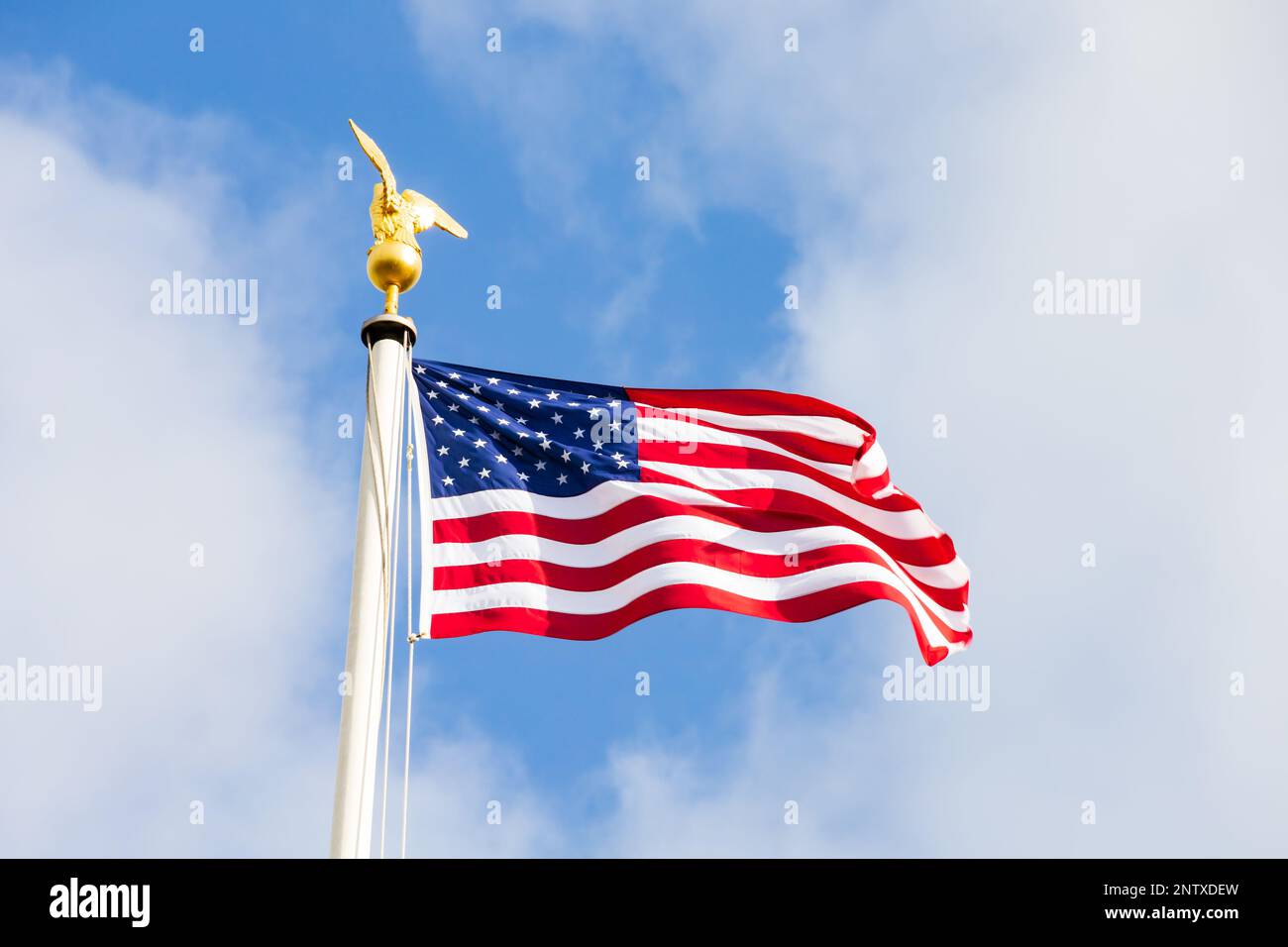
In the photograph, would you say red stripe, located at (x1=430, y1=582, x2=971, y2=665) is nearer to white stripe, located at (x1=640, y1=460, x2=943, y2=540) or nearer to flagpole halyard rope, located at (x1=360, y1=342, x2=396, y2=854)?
white stripe, located at (x1=640, y1=460, x2=943, y2=540)

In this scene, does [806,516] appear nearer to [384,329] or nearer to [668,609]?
[668,609]

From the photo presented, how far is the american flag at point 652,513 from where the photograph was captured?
49.9 feet

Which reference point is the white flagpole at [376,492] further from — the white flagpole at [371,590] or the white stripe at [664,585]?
the white stripe at [664,585]

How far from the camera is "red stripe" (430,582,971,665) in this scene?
1473 centimetres

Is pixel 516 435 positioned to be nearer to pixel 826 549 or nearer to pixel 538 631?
pixel 538 631

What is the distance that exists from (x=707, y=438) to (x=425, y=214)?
3413 mm

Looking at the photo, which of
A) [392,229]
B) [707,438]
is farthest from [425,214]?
[707,438]

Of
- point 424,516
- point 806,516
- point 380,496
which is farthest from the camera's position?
point 806,516

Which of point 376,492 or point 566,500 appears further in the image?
point 566,500

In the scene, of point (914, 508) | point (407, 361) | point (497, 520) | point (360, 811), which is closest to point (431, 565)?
point (497, 520)

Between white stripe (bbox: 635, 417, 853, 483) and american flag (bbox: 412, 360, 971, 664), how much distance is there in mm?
19

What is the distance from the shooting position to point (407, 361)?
49.5 ft

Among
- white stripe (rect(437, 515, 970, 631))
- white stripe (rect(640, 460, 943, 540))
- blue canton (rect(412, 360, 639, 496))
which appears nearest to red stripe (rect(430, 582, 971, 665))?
white stripe (rect(437, 515, 970, 631))

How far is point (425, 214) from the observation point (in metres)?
16.4
